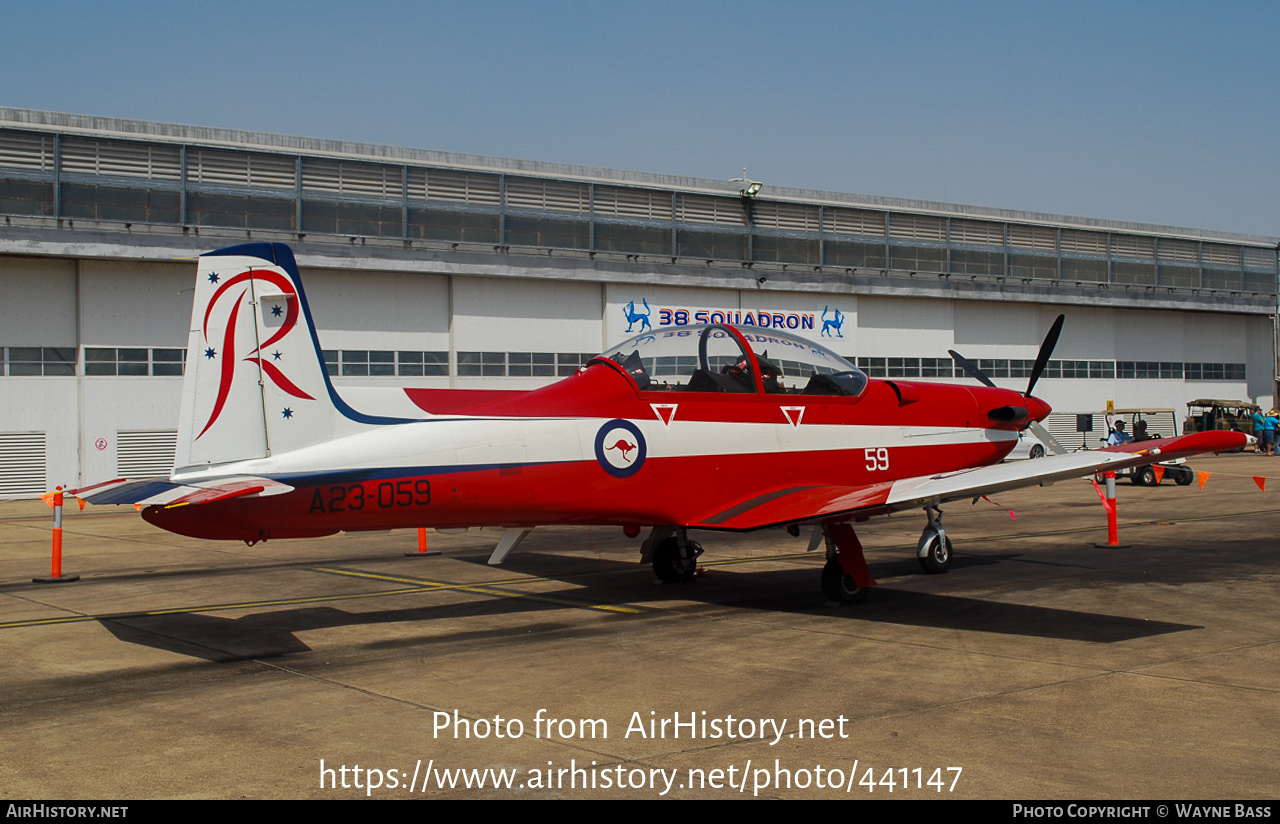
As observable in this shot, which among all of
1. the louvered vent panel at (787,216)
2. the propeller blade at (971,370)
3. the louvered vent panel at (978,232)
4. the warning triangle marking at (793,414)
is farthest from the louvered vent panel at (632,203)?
the warning triangle marking at (793,414)

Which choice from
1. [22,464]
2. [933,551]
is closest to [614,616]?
[933,551]

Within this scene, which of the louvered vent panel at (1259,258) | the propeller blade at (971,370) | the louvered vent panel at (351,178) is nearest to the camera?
the propeller blade at (971,370)

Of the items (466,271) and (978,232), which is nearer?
(466,271)

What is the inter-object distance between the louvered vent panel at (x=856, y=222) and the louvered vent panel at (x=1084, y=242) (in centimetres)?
1044

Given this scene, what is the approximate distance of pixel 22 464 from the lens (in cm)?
2814

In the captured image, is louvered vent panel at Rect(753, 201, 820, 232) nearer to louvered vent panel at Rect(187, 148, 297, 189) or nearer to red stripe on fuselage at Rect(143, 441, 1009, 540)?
louvered vent panel at Rect(187, 148, 297, 189)

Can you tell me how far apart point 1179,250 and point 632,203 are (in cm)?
2985

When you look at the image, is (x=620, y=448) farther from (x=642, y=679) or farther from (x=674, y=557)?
(x=642, y=679)

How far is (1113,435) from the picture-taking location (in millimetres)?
28188

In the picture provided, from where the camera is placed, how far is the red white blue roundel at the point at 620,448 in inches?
385

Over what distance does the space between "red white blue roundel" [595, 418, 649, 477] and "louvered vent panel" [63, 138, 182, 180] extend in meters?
24.6

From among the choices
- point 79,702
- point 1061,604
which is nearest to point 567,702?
Result: point 79,702

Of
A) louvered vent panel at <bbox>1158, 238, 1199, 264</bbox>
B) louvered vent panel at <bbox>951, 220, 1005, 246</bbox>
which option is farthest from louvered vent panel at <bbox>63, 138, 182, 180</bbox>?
louvered vent panel at <bbox>1158, 238, 1199, 264</bbox>

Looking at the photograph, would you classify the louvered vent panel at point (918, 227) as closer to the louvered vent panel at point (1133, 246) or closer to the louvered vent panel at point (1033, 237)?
the louvered vent panel at point (1033, 237)
